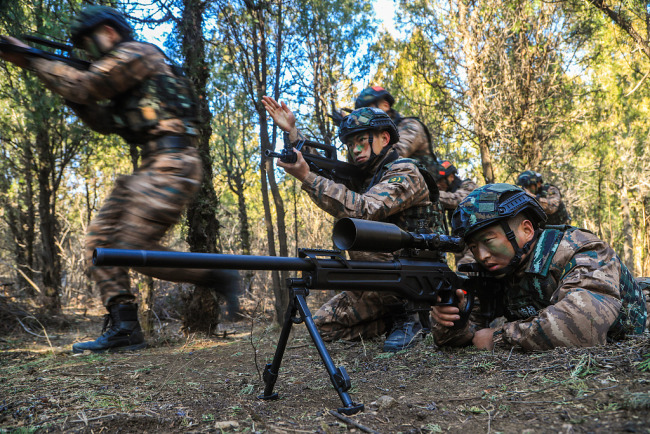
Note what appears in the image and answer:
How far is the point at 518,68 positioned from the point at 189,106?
10542 millimetres

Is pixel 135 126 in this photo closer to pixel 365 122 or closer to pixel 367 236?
pixel 365 122

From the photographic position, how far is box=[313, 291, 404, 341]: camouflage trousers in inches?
175

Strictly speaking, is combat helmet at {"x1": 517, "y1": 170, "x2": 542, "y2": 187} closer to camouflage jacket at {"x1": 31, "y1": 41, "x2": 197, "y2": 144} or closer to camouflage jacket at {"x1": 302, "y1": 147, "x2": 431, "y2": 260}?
camouflage jacket at {"x1": 302, "y1": 147, "x2": 431, "y2": 260}

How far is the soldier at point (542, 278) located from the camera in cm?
277

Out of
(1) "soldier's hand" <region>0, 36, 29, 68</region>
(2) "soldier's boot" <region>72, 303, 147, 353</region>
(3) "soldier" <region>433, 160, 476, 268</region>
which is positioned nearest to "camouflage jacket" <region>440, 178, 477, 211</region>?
(3) "soldier" <region>433, 160, 476, 268</region>

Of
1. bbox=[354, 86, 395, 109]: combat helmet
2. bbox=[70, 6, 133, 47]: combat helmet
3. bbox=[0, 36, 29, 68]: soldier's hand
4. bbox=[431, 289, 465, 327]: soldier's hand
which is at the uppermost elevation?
bbox=[354, 86, 395, 109]: combat helmet

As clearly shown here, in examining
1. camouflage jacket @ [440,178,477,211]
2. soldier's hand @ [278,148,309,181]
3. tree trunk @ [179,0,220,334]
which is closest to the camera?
soldier's hand @ [278,148,309,181]

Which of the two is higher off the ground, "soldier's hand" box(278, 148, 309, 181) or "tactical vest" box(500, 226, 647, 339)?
"soldier's hand" box(278, 148, 309, 181)

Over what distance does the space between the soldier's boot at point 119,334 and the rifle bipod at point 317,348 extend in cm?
220

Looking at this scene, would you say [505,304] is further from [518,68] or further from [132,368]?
[518,68]

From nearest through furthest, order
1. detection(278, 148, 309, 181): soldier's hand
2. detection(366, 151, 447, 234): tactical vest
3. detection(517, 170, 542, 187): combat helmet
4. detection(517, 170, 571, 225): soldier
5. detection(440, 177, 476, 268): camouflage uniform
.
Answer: detection(278, 148, 309, 181): soldier's hand → detection(366, 151, 447, 234): tactical vest → detection(440, 177, 476, 268): camouflage uniform → detection(517, 170, 571, 225): soldier → detection(517, 170, 542, 187): combat helmet

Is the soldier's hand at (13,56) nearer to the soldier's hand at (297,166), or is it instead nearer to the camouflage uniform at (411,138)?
the soldier's hand at (297,166)

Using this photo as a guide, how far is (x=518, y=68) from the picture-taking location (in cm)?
1177

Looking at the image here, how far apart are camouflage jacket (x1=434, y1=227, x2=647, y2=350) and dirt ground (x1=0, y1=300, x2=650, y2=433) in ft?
0.39
